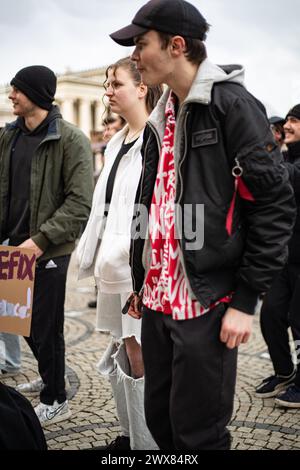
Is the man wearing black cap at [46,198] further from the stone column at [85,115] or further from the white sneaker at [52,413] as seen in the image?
the stone column at [85,115]

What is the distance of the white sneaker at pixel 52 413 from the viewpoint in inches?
143

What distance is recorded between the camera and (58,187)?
11.9 feet

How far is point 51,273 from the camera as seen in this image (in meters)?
3.63

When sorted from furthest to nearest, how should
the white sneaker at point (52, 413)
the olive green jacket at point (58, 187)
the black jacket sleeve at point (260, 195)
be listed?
1. the white sneaker at point (52, 413)
2. the olive green jacket at point (58, 187)
3. the black jacket sleeve at point (260, 195)

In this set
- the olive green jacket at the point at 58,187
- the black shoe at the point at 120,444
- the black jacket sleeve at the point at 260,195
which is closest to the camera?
the black jacket sleeve at the point at 260,195

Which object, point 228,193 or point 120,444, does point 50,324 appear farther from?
point 228,193

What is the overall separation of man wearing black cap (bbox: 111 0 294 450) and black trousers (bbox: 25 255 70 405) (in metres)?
1.70

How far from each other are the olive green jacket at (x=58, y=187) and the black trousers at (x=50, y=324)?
127mm

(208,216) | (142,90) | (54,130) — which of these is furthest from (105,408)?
(208,216)

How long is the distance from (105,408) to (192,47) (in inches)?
109

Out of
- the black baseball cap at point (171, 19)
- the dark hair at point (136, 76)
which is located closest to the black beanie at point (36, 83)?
the dark hair at point (136, 76)

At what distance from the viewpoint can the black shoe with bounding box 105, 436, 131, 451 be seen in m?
3.07
